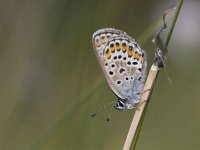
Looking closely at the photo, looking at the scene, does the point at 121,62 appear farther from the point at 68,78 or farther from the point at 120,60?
the point at 68,78

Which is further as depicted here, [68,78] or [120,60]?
[68,78]

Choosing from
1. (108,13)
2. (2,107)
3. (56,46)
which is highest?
(108,13)

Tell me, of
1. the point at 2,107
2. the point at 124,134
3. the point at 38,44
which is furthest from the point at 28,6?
the point at 124,134

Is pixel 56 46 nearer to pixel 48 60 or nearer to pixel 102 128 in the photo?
pixel 48 60

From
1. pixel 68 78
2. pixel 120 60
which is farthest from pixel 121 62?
pixel 68 78

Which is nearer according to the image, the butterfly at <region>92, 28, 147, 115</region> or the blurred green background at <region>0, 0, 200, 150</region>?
the butterfly at <region>92, 28, 147, 115</region>

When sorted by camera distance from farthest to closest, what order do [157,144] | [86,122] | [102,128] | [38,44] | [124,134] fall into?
1. [38,44]
2. [124,134]
3. [157,144]
4. [102,128]
5. [86,122]
